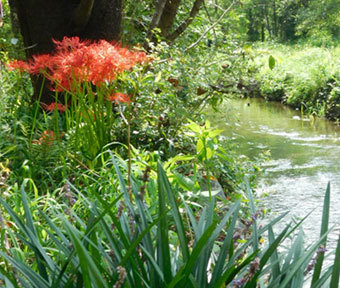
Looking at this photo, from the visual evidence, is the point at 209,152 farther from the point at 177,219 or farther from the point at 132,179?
the point at 177,219

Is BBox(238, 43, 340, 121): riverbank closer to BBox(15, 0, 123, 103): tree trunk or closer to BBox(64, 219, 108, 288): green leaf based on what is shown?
BBox(15, 0, 123, 103): tree trunk

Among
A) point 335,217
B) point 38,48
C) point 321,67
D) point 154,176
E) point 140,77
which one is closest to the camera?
point 154,176

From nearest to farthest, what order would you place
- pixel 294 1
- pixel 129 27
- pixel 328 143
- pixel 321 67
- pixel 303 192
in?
pixel 303 192, pixel 129 27, pixel 328 143, pixel 321 67, pixel 294 1

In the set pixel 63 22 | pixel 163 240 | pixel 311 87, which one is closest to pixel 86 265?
pixel 163 240

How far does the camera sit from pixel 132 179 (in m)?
2.65

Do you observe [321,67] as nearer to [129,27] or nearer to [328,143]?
[328,143]

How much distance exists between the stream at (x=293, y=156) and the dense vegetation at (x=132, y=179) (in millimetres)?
484

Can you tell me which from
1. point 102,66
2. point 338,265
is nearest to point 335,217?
point 102,66

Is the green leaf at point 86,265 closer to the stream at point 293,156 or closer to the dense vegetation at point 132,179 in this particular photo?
the dense vegetation at point 132,179

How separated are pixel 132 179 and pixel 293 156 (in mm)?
4535

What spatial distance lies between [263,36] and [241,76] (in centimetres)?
3786

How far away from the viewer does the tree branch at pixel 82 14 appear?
4.41 metres

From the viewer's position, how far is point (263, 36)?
41281mm

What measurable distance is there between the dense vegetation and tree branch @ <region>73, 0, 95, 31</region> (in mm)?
200
